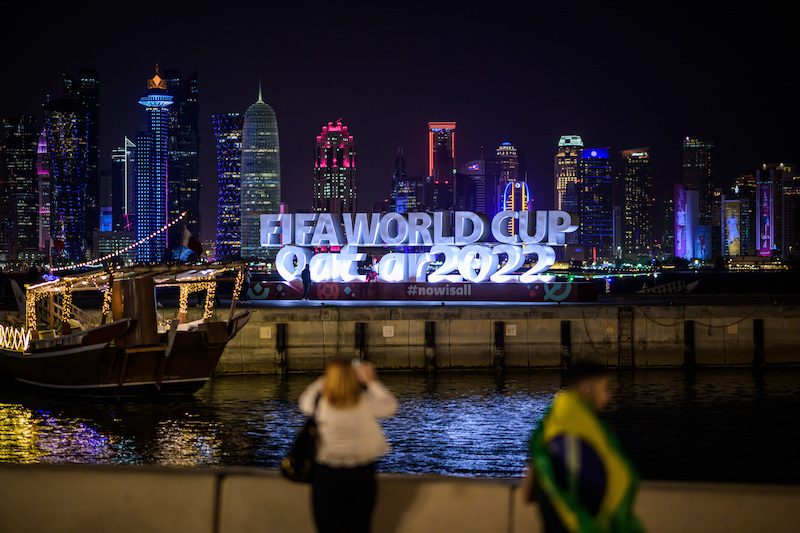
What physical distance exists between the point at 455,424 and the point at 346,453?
2134 cm

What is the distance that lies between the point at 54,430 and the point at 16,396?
9.00 meters

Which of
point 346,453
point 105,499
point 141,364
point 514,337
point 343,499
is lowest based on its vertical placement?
point 141,364

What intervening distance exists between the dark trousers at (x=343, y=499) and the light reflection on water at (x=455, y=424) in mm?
14445

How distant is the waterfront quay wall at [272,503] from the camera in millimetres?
9188

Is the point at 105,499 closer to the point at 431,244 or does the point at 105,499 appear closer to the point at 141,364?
the point at 141,364

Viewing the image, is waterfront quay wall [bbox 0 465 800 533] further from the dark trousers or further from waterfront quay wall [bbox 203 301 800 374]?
waterfront quay wall [bbox 203 301 800 374]

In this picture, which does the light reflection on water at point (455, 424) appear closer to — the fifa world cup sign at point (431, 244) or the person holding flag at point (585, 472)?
the fifa world cup sign at point (431, 244)

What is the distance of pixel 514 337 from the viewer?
137 feet

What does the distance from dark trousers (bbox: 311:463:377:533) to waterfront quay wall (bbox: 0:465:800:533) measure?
3.72 ft

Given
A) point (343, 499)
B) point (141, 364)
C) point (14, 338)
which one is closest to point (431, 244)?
point (141, 364)

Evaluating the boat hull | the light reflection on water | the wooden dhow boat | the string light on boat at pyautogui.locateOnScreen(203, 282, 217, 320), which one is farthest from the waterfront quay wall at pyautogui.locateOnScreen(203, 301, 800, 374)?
the boat hull

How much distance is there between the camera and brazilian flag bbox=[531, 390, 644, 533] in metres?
6.84

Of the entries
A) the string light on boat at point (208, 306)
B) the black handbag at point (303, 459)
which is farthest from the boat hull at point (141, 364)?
the black handbag at point (303, 459)

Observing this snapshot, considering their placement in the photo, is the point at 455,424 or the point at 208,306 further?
the point at 208,306
